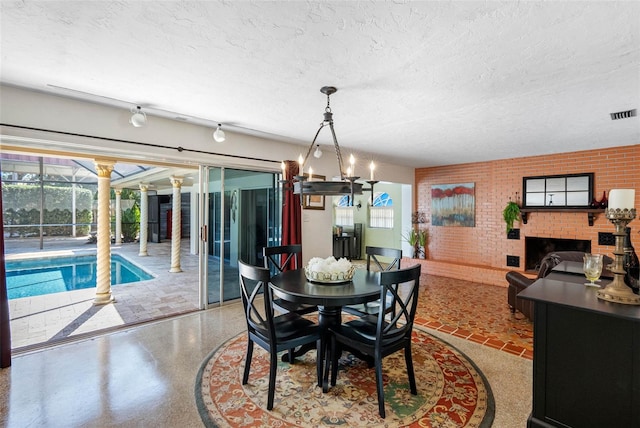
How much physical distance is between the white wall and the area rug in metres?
2.40

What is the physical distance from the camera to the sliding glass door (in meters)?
4.57

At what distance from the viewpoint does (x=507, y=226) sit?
5840mm

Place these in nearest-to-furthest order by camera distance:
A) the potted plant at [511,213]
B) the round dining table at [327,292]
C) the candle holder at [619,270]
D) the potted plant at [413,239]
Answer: the candle holder at [619,270], the round dining table at [327,292], the potted plant at [511,213], the potted plant at [413,239]

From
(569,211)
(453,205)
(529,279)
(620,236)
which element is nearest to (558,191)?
(569,211)

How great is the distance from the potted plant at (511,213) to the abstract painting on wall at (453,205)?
0.67 m

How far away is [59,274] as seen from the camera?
6.77 metres

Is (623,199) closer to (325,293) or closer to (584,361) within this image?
(584,361)

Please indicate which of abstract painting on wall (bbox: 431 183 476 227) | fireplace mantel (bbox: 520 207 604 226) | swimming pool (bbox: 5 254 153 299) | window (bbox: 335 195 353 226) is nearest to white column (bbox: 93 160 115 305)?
swimming pool (bbox: 5 254 153 299)

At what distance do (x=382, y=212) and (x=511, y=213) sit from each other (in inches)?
138

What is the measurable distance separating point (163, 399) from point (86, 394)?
600 mm

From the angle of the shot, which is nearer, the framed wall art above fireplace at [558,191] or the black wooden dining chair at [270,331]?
the black wooden dining chair at [270,331]

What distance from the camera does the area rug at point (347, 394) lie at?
1.98m

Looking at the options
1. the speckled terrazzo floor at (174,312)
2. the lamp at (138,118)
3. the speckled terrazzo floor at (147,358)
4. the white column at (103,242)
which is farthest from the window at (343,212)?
the lamp at (138,118)

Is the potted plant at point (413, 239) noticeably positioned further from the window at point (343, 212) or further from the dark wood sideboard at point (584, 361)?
the dark wood sideboard at point (584, 361)
